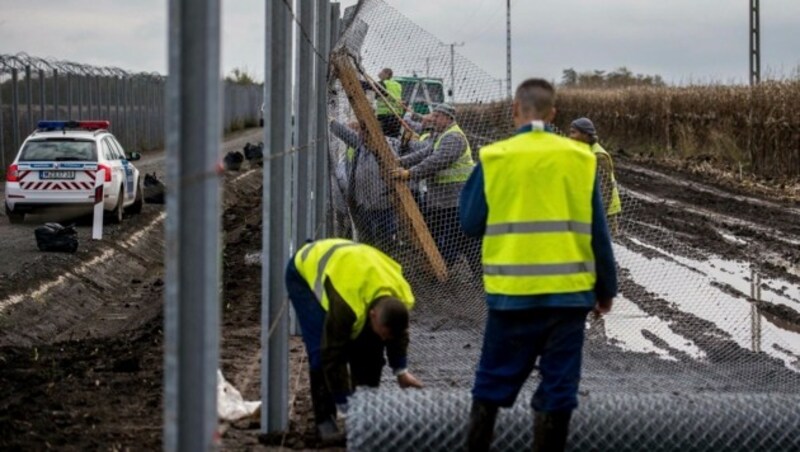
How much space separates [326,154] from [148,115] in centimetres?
4214

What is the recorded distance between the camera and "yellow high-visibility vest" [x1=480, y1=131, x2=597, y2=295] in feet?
22.1

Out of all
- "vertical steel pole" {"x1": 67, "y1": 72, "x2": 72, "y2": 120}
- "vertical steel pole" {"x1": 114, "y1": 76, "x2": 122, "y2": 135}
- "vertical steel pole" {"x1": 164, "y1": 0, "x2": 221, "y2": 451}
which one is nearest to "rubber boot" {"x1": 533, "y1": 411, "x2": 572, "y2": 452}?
"vertical steel pole" {"x1": 164, "y1": 0, "x2": 221, "y2": 451}

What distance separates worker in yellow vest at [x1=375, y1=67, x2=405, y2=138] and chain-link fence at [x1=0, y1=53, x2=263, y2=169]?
22.1 meters

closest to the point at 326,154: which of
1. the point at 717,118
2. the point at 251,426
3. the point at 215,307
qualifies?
the point at 251,426

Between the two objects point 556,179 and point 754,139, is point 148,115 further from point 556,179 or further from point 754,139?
point 556,179

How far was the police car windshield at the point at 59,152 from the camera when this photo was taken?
2388cm

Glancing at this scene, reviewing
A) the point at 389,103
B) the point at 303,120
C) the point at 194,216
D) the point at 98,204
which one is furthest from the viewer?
the point at 98,204

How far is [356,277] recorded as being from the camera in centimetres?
739

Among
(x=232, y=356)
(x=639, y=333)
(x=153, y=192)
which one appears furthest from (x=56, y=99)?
(x=232, y=356)

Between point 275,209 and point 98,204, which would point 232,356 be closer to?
point 275,209

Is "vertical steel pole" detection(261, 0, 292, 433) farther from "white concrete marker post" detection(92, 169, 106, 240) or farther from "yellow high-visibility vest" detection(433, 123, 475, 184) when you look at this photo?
"white concrete marker post" detection(92, 169, 106, 240)

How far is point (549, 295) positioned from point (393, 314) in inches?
32.9

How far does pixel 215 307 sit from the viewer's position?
4.48 meters

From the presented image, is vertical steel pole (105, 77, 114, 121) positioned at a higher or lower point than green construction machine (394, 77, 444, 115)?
higher
